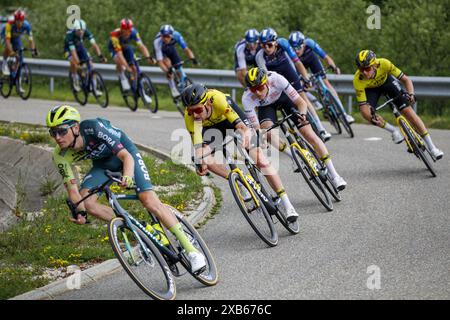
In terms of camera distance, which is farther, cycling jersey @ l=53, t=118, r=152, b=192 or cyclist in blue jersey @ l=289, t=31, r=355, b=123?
cyclist in blue jersey @ l=289, t=31, r=355, b=123

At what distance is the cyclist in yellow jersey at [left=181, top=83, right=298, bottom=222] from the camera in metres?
10.8

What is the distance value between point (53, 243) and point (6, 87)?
15.9 metres

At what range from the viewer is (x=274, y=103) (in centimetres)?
1349

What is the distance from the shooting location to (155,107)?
22.4 meters

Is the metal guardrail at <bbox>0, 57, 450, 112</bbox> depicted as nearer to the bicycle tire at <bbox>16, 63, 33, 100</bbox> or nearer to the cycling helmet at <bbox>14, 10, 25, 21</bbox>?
the bicycle tire at <bbox>16, 63, 33, 100</bbox>

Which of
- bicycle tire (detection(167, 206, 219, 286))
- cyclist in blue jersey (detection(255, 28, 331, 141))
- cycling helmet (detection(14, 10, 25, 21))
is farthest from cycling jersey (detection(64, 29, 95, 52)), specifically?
bicycle tire (detection(167, 206, 219, 286))

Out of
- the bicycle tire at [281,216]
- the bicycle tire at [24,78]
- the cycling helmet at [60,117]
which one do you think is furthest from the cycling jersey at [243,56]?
the cycling helmet at [60,117]

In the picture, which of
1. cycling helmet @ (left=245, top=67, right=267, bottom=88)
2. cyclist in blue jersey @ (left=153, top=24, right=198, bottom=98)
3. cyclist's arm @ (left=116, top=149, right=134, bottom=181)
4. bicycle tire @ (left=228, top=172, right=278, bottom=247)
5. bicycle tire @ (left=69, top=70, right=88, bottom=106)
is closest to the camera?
cyclist's arm @ (left=116, top=149, right=134, bottom=181)

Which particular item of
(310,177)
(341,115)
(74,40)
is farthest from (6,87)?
(310,177)

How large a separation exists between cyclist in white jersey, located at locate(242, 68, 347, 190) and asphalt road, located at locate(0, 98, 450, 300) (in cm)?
75

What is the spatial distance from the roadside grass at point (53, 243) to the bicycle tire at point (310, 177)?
1.65 meters

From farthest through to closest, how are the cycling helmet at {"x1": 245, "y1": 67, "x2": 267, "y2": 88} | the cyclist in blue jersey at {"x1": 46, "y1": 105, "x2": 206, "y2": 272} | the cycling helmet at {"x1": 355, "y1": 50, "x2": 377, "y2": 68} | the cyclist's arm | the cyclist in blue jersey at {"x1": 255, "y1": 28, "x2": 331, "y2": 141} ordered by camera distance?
the cyclist in blue jersey at {"x1": 255, "y1": 28, "x2": 331, "y2": 141} < the cycling helmet at {"x1": 355, "y1": 50, "x2": 377, "y2": 68} < the cycling helmet at {"x1": 245, "y1": 67, "x2": 267, "y2": 88} < the cyclist in blue jersey at {"x1": 46, "y1": 105, "x2": 206, "y2": 272} < the cyclist's arm

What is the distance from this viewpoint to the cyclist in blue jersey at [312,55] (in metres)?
18.3
